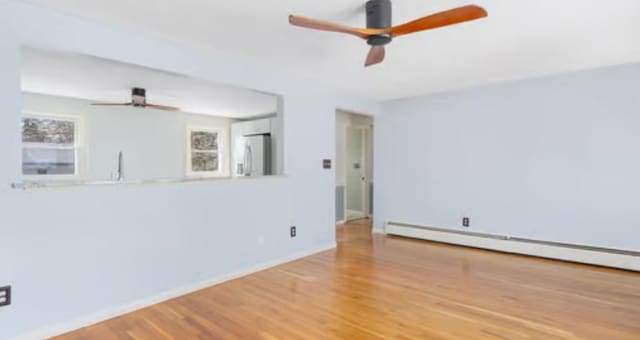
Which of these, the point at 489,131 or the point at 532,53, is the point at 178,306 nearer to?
the point at 532,53

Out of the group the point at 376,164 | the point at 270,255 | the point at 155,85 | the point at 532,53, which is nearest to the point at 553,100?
the point at 532,53

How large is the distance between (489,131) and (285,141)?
9.16ft

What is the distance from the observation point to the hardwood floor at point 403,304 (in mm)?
2311

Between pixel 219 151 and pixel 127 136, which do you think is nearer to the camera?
pixel 127 136

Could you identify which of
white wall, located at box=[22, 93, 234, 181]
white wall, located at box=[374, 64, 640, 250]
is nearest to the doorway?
white wall, located at box=[374, 64, 640, 250]

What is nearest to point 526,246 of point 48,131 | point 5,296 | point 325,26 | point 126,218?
point 325,26

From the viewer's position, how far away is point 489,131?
457 centimetres

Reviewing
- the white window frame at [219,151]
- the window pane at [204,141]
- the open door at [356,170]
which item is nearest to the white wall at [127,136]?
the white window frame at [219,151]

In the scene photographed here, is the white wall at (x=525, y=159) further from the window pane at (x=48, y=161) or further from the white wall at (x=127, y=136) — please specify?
the window pane at (x=48, y=161)

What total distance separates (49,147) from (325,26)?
187 inches

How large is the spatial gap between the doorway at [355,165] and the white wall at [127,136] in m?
2.87

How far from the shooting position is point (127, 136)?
5469 millimetres

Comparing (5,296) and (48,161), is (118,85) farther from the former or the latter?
(5,296)

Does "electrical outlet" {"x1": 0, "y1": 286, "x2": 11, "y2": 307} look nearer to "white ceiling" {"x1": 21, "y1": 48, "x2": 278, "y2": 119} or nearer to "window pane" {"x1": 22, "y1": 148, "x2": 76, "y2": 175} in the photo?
"white ceiling" {"x1": 21, "y1": 48, "x2": 278, "y2": 119}
